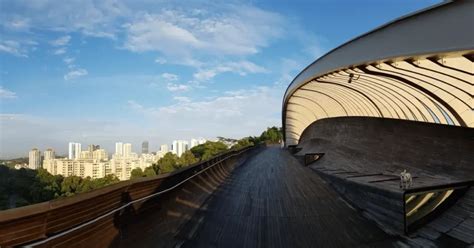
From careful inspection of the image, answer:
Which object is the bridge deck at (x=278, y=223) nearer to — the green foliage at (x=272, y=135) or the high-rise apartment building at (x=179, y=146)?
the green foliage at (x=272, y=135)

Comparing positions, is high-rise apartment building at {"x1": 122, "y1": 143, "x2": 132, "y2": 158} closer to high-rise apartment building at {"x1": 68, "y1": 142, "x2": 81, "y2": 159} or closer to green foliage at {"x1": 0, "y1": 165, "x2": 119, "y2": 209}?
high-rise apartment building at {"x1": 68, "y1": 142, "x2": 81, "y2": 159}

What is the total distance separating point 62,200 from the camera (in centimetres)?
360

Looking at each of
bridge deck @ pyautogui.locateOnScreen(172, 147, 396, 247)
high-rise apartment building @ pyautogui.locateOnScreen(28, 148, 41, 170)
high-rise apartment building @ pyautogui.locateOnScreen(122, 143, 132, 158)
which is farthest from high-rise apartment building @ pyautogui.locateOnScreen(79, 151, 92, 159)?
bridge deck @ pyautogui.locateOnScreen(172, 147, 396, 247)

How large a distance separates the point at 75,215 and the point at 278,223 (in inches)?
195

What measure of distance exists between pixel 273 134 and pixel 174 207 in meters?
127

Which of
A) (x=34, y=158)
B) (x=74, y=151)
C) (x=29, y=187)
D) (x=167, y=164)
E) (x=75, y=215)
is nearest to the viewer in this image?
(x=75, y=215)

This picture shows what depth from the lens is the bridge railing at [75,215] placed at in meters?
2.92

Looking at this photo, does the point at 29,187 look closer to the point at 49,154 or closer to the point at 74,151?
the point at 49,154

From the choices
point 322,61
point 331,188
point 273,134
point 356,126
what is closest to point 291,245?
point 331,188

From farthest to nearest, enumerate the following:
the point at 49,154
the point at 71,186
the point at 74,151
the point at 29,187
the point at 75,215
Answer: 1. the point at 74,151
2. the point at 49,154
3. the point at 71,186
4. the point at 29,187
5. the point at 75,215

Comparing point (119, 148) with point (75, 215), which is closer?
point (75, 215)

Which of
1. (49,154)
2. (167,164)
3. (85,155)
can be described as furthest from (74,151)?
(167,164)

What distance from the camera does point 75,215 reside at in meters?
3.85

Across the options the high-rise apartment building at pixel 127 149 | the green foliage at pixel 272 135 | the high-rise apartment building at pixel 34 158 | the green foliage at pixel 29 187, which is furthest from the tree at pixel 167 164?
the high-rise apartment building at pixel 127 149
